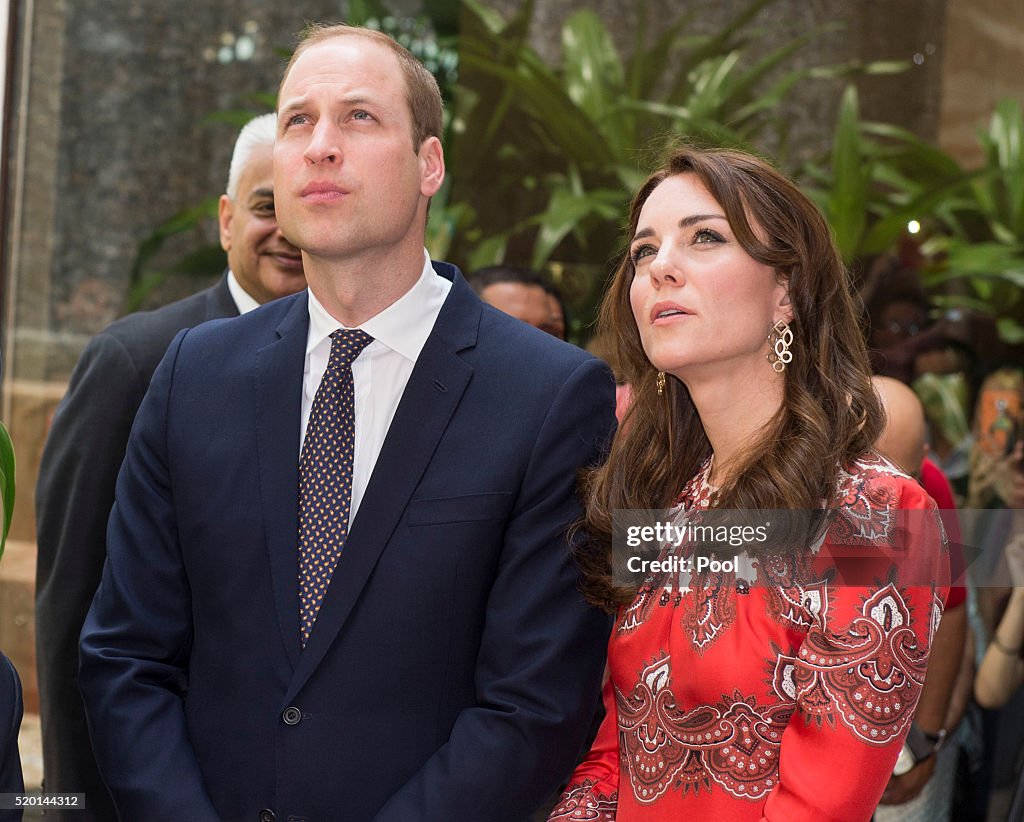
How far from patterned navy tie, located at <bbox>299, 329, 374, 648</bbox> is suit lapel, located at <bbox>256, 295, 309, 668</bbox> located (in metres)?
0.02

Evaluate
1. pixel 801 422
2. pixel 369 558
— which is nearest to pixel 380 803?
pixel 369 558

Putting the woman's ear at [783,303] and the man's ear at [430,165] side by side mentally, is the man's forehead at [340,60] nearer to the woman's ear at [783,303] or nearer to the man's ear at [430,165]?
the man's ear at [430,165]

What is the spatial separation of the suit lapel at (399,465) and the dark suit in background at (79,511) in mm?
635

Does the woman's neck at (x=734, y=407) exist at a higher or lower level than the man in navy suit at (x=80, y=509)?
higher

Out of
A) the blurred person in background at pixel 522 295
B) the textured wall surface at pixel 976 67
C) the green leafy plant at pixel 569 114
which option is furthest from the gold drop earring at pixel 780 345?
the textured wall surface at pixel 976 67

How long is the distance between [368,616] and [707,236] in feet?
1.83

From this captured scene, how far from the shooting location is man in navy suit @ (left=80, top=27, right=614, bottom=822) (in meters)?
1.32

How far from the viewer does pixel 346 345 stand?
143 cm

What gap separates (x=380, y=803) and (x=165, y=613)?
33 centimetres

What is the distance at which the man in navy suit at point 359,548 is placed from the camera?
1.32 meters

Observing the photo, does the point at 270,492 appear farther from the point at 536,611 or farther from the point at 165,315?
the point at 165,315

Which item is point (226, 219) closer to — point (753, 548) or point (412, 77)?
point (412, 77)

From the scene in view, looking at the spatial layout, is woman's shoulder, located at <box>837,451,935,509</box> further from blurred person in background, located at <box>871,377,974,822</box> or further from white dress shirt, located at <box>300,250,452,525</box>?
blurred person in background, located at <box>871,377,974,822</box>

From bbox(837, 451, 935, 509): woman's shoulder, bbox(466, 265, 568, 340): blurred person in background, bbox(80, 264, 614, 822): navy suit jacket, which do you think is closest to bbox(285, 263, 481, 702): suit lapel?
bbox(80, 264, 614, 822): navy suit jacket
